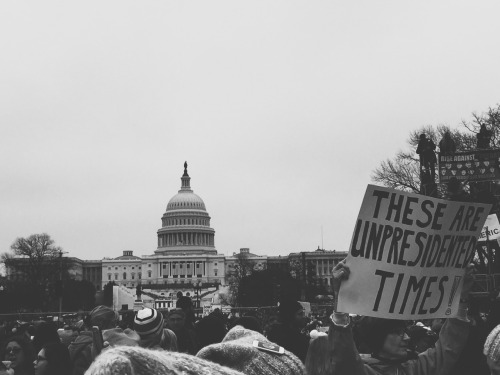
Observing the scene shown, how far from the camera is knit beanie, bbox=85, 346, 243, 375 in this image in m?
1.58

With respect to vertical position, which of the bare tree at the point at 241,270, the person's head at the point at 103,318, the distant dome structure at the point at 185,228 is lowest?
the person's head at the point at 103,318

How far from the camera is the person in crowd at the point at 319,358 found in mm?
3527

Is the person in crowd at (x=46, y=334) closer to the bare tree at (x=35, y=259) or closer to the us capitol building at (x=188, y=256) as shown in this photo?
the bare tree at (x=35, y=259)

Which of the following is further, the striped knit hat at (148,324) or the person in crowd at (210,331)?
the person in crowd at (210,331)

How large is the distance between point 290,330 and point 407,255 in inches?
90.6

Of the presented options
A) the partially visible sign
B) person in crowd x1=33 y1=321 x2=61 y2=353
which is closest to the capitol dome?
the partially visible sign

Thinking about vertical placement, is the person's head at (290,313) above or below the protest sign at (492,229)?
below

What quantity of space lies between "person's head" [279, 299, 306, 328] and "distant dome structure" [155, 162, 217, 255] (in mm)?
149412

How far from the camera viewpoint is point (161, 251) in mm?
158625

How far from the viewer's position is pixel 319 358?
3.59m

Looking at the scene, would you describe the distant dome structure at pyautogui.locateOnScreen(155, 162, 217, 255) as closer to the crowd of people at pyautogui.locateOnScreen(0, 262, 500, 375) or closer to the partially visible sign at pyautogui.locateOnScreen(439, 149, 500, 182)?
the partially visible sign at pyautogui.locateOnScreen(439, 149, 500, 182)

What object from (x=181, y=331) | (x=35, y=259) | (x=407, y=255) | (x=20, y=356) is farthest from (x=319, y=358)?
(x=35, y=259)

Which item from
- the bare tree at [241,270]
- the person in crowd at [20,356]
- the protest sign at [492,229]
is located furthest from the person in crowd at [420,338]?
the bare tree at [241,270]

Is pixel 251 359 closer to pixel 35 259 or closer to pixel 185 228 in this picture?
pixel 35 259
